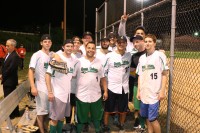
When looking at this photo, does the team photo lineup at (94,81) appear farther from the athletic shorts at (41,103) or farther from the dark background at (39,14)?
the dark background at (39,14)

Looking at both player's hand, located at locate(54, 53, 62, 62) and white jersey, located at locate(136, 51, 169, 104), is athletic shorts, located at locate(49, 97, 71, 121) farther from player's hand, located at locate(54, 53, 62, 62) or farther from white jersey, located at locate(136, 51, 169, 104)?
white jersey, located at locate(136, 51, 169, 104)

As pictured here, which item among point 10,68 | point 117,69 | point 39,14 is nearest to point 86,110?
point 117,69

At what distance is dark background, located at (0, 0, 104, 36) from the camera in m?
82.1

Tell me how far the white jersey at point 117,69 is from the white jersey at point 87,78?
0.47 meters

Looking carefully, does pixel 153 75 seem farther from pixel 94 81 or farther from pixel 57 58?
pixel 57 58

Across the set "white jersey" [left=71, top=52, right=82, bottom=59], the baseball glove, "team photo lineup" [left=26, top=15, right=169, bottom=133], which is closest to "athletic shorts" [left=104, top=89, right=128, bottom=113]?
"team photo lineup" [left=26, top=15, right=169, bottom=133]

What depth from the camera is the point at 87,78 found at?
17.6 ft

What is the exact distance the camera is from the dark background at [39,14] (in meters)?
82.1

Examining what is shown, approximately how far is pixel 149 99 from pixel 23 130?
8.27 feet

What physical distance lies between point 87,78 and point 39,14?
8771cm

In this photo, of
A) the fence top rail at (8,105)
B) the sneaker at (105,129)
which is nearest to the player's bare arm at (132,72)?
the sneaker at (105,129)

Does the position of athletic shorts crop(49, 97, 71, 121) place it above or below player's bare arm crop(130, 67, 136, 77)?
below

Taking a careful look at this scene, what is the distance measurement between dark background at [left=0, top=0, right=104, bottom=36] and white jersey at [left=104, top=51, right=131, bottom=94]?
75.9m

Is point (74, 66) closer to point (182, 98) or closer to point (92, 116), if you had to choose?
point (92, 116)
